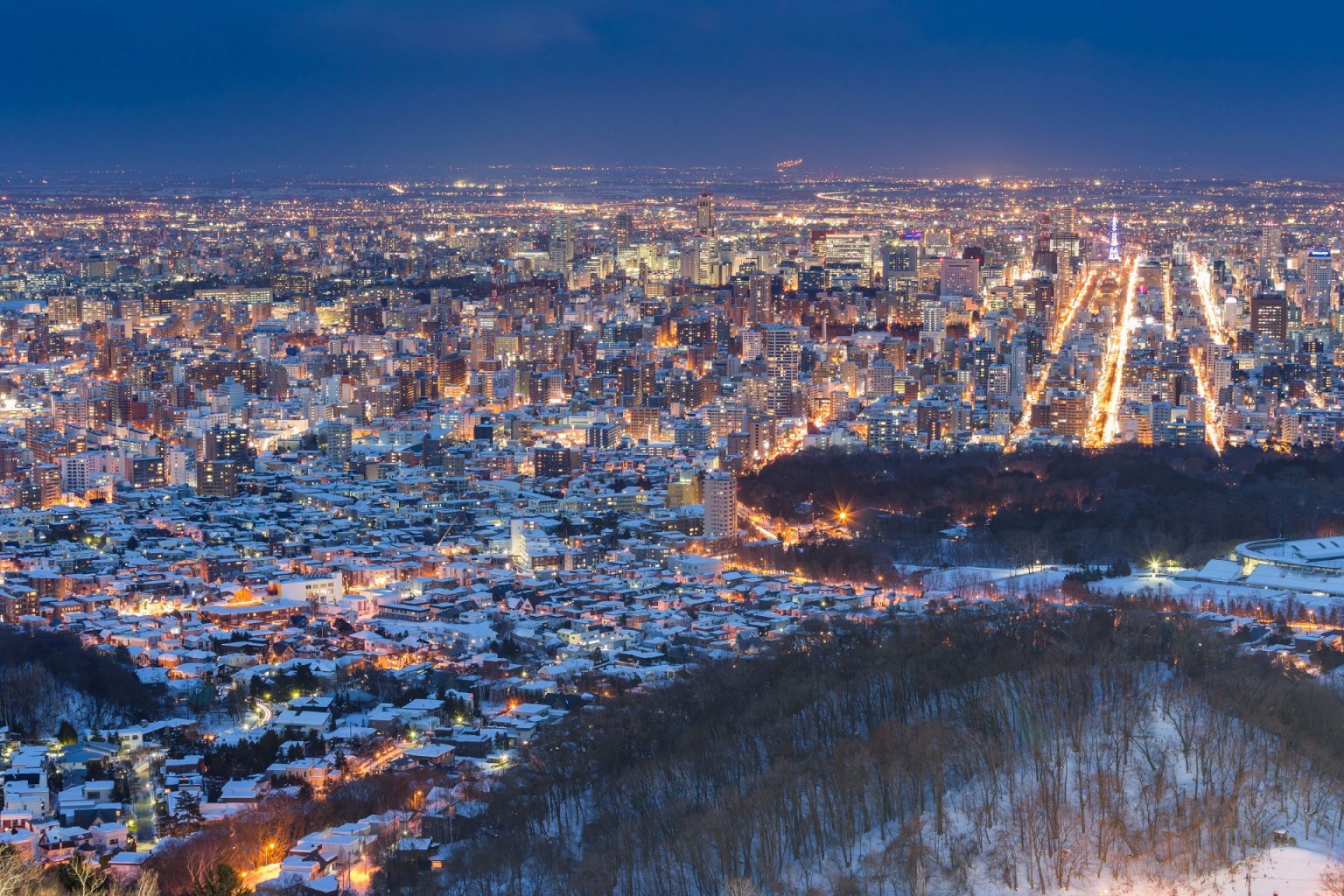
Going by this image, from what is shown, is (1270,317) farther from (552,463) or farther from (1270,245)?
(552,463)

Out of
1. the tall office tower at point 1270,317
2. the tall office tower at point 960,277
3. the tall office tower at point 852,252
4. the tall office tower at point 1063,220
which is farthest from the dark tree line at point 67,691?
the tall office tower at point 1063,220

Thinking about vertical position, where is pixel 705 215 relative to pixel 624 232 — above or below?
above

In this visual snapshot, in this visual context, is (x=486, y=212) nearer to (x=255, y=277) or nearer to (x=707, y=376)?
(x=255, y=277)

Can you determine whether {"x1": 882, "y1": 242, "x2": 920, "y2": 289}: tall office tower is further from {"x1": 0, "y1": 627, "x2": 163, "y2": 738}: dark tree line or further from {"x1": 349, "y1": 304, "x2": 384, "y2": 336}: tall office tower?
{"x1": 0, "y1": 627, "x2": 163, "y2": 738}: dark tree line

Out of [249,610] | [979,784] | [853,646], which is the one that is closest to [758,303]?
[249,610]

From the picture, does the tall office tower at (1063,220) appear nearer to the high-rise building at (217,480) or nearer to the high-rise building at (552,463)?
the high-rise building at (552,463)

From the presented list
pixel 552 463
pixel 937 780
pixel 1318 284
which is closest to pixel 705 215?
pixel 1318 284

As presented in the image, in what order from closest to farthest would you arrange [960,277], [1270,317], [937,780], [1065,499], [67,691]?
[937,780] < [67,691] < [1065,499] < [1270,317] < [960,277]
